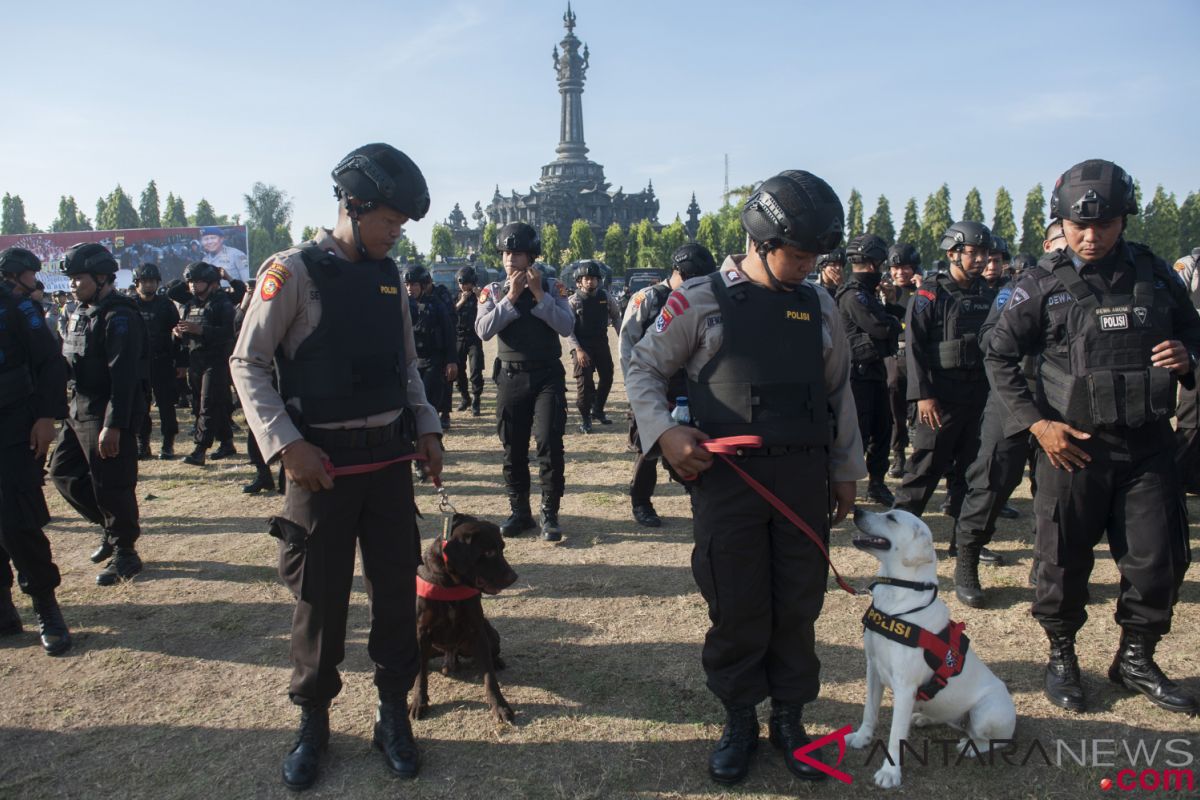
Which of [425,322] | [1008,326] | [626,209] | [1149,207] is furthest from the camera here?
[626,209]

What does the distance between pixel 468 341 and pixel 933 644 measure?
38.7ft

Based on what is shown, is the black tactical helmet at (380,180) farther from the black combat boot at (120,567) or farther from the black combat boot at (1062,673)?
the black combat boot at (120,567)

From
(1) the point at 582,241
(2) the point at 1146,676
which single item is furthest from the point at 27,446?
(1) the point at 582,241

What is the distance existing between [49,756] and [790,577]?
11.4 ft

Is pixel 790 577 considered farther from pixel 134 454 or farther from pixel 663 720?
pixel 134 454

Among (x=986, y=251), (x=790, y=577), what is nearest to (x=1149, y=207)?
(x=986, y=251)

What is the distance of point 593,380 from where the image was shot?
11.8m

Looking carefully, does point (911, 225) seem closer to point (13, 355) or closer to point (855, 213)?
point (855, 213)

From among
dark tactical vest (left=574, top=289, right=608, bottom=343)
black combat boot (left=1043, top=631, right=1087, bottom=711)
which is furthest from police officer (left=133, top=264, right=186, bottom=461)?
black combat boot (left=1043, top=631, right=1087, bottom=711)

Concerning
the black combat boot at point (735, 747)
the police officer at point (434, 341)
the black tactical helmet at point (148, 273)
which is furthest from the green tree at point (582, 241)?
the black combat boot at point (735, 747)

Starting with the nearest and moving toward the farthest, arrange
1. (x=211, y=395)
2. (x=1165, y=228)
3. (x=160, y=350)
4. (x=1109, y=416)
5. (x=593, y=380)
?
1. (x=1109, y=416)
2. (x=211, y=395)
3. (x=160, y=350)
4. (x=593, y=380)
5. (x=1165, y=228)

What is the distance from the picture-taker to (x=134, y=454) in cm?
570

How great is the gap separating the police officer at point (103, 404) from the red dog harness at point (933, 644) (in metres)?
5.14

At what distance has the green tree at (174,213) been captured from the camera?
10494cm
